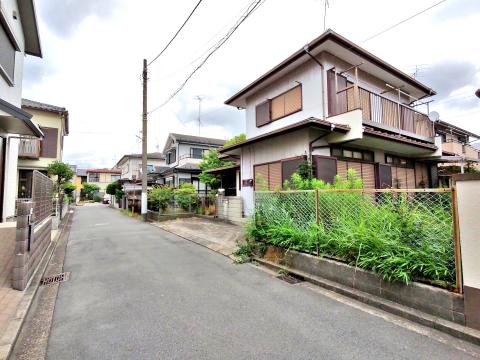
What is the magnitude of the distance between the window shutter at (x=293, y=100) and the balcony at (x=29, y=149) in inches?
655

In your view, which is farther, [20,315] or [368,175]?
[368,175]

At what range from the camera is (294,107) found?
10391 mm

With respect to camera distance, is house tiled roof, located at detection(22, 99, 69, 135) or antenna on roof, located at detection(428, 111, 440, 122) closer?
antenna on roof, located at detection(428, 111, 440, 122)

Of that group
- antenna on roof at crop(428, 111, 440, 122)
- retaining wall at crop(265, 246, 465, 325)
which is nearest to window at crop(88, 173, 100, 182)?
antenna on roof at crop(428, 111, 440, 122)

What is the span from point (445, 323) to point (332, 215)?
2.20 meters

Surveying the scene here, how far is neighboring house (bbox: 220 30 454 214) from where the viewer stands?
869cm

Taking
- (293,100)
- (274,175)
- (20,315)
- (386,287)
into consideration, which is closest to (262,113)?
(293,100)

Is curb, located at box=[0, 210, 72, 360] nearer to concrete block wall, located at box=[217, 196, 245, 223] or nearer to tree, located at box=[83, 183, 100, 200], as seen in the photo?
concrete block wall, located at box=[217, 196, 245, 223]

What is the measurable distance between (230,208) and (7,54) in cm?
950

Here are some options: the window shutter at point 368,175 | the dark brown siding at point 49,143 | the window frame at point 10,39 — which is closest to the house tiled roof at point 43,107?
the dark brown siding at point 49,143

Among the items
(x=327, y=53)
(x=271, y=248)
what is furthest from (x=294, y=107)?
(x=271, y=248)

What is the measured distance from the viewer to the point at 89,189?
4628 centimetres

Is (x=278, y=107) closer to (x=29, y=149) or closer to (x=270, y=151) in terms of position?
(x=270, y=151)

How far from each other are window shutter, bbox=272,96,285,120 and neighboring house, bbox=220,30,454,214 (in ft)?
0.13
